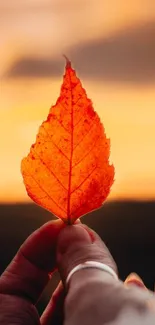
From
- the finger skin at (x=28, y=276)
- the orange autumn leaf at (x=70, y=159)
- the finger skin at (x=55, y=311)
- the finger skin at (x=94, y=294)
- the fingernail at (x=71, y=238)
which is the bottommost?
the finger skin at (x=55, y=311)

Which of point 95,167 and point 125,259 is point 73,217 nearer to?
point 95,167

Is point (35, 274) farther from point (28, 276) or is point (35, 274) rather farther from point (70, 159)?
point (70, 159)

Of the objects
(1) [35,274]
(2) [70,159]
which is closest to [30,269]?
(1) [35,274]

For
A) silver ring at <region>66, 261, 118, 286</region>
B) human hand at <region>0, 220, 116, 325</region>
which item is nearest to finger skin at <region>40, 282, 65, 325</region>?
human hand at <region>0, 220, 116, 325</region>

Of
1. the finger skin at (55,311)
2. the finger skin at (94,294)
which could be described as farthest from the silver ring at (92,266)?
the finger skin at (55,311)

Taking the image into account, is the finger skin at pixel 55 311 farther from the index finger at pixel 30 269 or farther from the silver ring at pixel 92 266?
the silver ring at pixel 92 266

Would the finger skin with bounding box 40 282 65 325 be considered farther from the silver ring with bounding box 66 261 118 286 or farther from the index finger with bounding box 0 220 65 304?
the silver ring with bounding box 66 261 118 286
